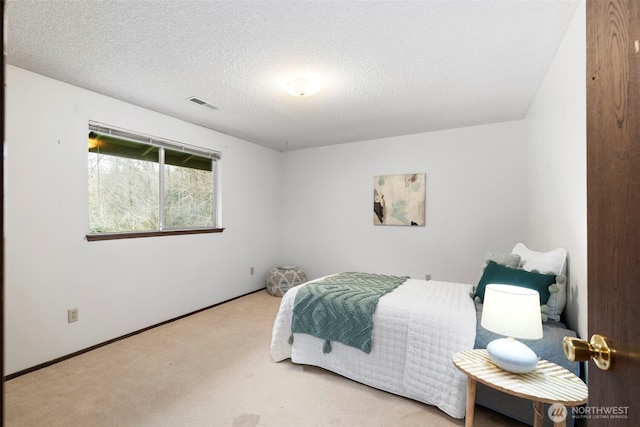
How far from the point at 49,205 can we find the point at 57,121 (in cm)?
70

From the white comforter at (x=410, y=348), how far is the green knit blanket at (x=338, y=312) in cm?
6

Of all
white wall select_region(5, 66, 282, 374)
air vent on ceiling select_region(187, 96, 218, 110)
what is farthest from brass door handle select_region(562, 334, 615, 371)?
air vent on ceiling select_region(187, 96, 218, 110)

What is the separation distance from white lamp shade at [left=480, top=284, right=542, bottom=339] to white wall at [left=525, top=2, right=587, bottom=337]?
48 cm

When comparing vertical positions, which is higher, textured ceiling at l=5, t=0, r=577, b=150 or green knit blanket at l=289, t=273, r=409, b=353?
textured ceiling at l=5, t=0, r=577, b=150

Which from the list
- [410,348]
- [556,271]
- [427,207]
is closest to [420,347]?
[410,348]

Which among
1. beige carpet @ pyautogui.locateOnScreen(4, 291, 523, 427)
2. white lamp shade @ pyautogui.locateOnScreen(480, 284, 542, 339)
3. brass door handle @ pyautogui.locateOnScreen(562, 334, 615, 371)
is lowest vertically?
beige carpet @ pyautogui.locateOnScreen(4, 291, 523, 427)

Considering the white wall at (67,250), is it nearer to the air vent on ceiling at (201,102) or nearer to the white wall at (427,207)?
the air vent on ceiling at (201,102)

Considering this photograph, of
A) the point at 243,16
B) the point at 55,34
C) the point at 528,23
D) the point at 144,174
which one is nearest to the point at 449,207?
the point at 528,23

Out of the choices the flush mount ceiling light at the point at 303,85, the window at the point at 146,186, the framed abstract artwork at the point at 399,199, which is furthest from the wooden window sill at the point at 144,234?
the framed abstract artwork at the point at 399,199

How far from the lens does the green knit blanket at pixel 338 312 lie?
2.14 meters

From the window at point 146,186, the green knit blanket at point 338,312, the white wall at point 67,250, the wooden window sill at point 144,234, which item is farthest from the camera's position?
the window at point 146,186

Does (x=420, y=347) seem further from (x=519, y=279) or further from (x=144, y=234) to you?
(x=144, y=234)

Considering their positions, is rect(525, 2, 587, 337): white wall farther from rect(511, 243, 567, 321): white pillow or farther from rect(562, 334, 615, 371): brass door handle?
rect(562, 334, 615, 371): brass door handle

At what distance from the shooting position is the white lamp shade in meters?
1.38
